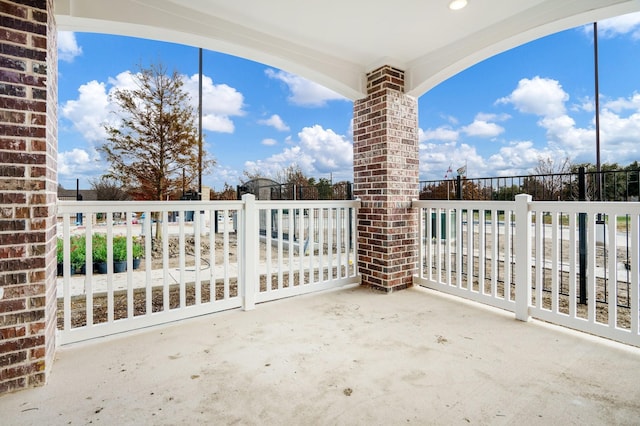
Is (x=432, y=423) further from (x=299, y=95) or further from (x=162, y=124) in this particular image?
(x=299, y=95)

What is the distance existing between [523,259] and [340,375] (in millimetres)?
1916

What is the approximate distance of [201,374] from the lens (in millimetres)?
1878

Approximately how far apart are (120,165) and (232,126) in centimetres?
485

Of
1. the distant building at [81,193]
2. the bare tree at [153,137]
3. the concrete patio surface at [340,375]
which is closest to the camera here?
the concrete patio surface at [340,375]

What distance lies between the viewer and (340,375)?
1.85 m

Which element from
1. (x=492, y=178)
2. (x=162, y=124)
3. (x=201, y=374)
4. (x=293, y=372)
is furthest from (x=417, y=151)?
(x=162, y=124)

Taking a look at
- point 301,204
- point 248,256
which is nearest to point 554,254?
point 301,204

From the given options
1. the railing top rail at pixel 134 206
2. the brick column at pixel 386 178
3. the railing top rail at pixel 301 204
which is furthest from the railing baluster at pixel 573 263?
the railing top rail at pixel 134 206

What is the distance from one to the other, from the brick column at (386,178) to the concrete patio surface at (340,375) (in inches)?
38.3

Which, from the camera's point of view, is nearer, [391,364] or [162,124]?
[391,364]

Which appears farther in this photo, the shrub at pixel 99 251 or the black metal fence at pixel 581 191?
the shrub at pixel 99 251

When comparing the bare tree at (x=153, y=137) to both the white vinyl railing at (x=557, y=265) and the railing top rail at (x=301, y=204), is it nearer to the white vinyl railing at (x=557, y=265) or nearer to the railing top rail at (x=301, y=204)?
the railing top rail at (x=301, y=204)

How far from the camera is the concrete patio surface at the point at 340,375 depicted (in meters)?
1.51

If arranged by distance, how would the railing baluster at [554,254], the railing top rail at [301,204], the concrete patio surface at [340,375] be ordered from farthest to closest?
the railing top rail at [301,204]
the railing baluster at [554,254]
the concrete patio surface at [340,375]
